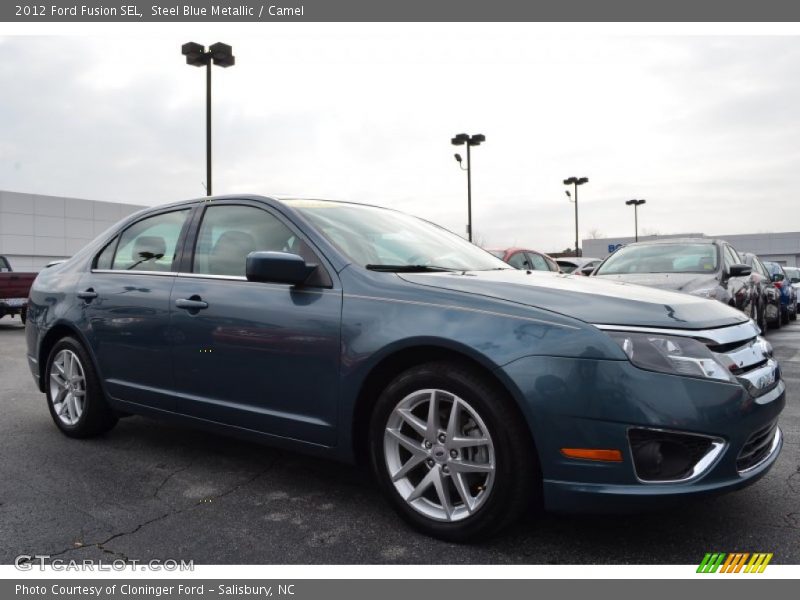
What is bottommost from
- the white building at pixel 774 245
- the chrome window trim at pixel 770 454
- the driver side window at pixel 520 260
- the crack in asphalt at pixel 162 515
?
the crack in asphalt at pixel 162 515

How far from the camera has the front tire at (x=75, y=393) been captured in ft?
14.7

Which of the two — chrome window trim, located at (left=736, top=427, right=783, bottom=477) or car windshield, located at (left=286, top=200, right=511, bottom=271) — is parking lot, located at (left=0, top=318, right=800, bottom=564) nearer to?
chrome window trim, located at (left=736, top=427, right=783, bottom=477)

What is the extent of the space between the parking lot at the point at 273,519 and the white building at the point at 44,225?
40.8 metres

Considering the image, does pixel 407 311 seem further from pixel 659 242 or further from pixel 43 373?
pixel 659 242

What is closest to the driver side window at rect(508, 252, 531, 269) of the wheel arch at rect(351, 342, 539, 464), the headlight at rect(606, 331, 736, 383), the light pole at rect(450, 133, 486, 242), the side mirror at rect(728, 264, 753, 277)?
the side mirror at rect(728, 264, 753, 277)

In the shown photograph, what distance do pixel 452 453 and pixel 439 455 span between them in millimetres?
66

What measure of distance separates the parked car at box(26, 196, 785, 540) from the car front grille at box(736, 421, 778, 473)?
0.01 meters

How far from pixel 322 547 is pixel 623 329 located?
59.6 inches

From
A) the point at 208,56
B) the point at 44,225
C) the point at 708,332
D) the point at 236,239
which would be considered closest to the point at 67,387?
the point at 236,239

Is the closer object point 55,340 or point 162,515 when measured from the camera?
point 162,515

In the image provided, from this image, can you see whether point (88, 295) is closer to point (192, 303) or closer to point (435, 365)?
point (192, 303)

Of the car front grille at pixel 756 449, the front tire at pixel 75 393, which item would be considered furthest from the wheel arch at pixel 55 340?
the car front grille at pixel 756 449

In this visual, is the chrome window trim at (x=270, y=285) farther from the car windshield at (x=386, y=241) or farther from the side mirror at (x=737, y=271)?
the side mirror at (x=737, y=271)

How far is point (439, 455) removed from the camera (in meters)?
2.83
